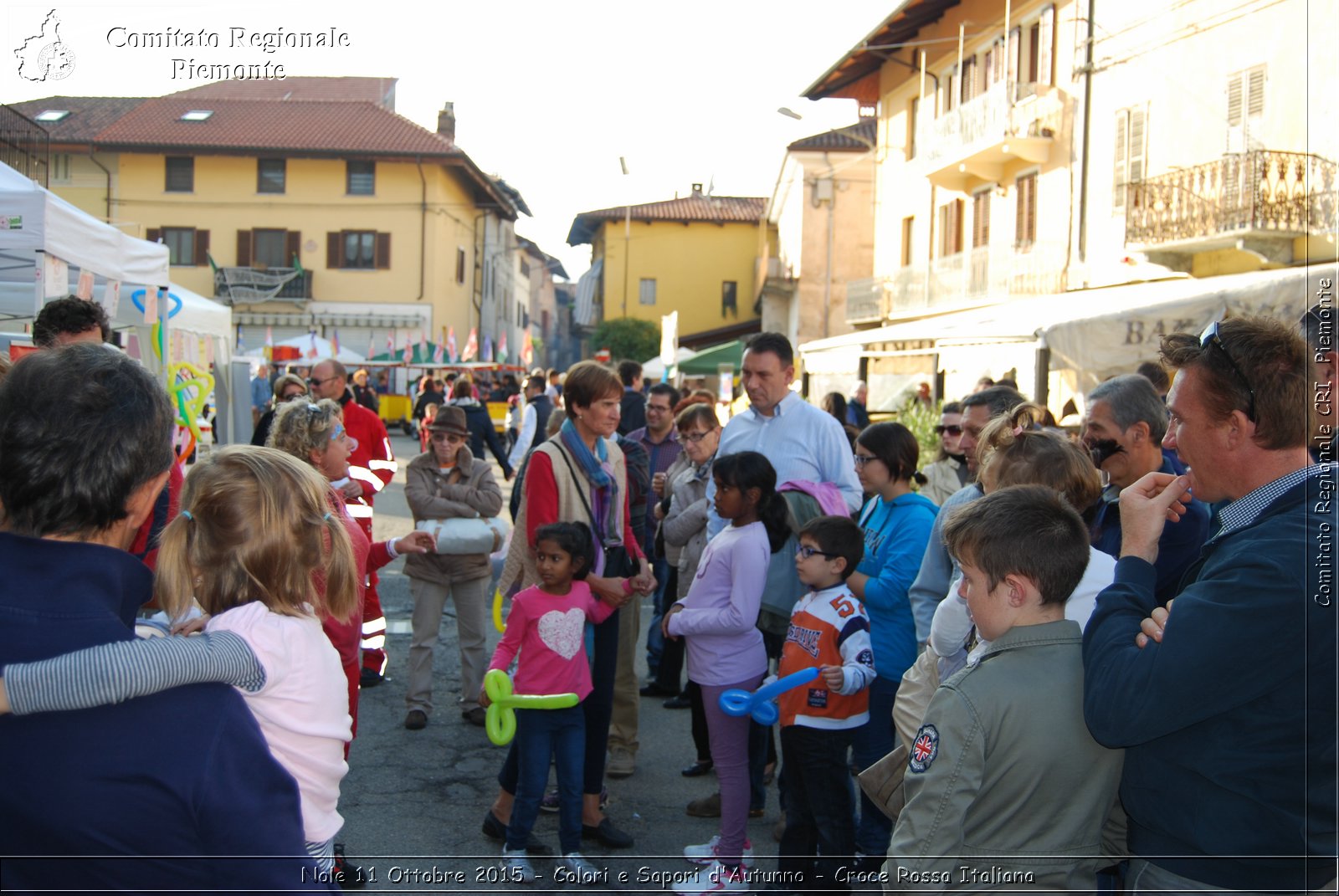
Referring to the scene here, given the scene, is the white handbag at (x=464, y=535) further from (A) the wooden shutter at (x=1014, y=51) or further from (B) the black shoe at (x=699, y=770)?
(A) the wooden shutter at (x=1014, y=51)

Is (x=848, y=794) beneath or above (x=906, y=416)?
beneath

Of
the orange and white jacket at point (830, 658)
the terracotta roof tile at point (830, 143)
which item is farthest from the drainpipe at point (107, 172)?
the orange and white jacket at point (830, 658)

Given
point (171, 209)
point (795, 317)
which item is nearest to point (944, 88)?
point (795, 317)

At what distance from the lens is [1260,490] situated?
2107 millimetres

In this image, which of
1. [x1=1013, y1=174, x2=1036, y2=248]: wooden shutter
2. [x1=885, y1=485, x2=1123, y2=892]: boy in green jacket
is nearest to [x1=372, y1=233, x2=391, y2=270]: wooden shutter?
[x1=1013, y1=174, x2=1036, y2=248]: wooden shutter

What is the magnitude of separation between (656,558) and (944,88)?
20283mm

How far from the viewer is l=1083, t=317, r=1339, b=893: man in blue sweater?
1.93m

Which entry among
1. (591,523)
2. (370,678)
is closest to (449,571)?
(370,678)

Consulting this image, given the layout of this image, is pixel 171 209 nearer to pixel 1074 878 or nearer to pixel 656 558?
pixel 656 558

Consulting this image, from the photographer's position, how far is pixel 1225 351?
216 cm

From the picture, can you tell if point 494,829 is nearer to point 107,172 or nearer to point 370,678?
Answer: point 370,678

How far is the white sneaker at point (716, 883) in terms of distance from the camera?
4.37 m

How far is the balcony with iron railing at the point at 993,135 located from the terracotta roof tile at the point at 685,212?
3177 centimetres

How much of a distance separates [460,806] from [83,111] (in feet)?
158
